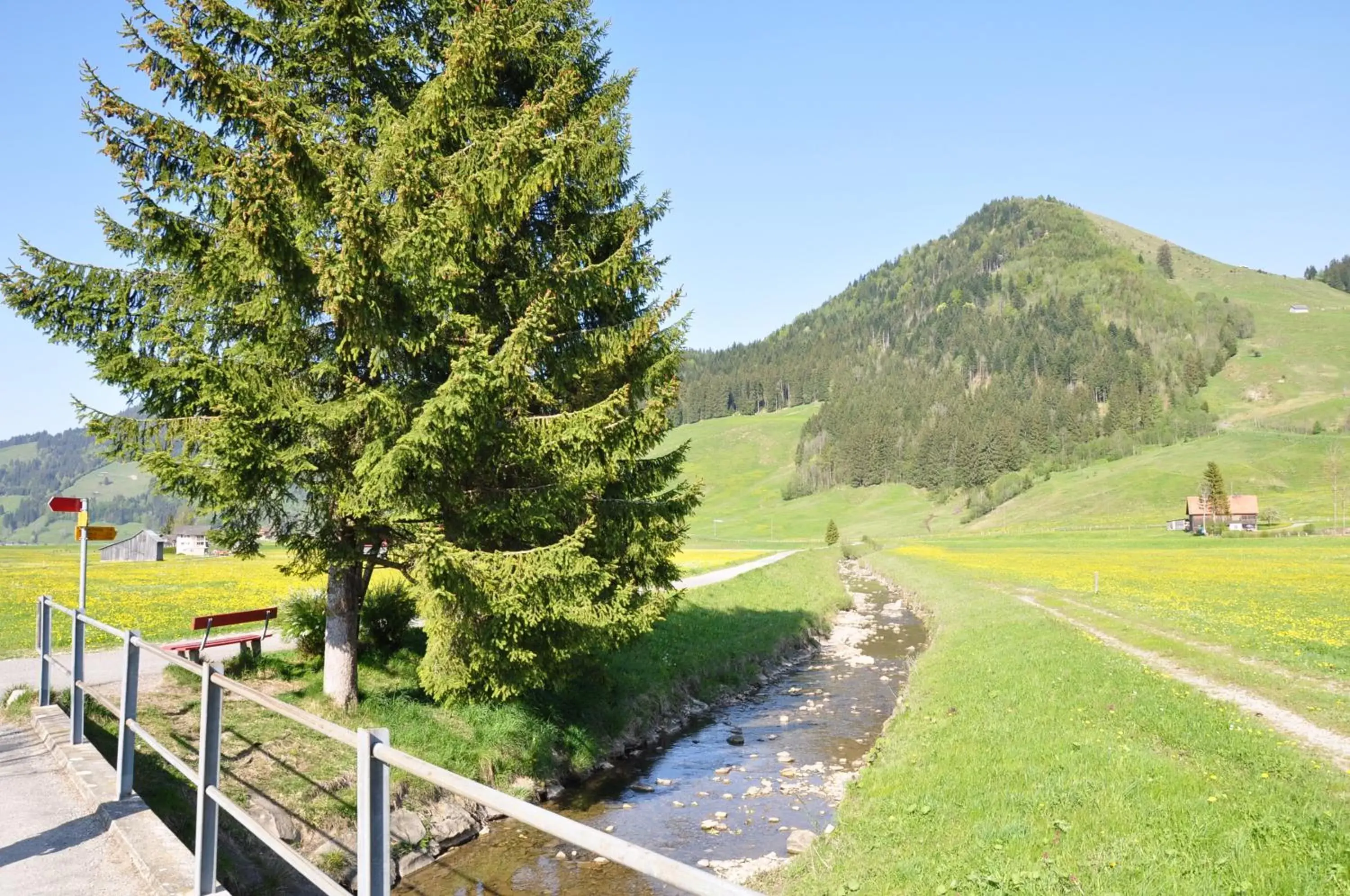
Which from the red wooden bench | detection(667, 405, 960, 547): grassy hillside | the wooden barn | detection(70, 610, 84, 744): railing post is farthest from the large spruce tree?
detection(667, 405, 960, 547): grassy hillside

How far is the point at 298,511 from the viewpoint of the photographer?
13109 millimetres

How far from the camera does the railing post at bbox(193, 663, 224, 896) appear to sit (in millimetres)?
5945

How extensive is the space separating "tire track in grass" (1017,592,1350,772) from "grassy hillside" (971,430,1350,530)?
329 ft

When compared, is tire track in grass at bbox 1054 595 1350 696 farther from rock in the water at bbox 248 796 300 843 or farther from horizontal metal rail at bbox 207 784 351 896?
horizontal metal rail at bbox 207 784 351 896

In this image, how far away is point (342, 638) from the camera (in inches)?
551

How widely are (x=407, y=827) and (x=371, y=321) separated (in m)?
7.51

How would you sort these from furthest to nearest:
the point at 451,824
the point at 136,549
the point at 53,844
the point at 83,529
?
1. the point at 136,549
2. the point at 451,824
3. the point at 83,529
4. the point at 53,844

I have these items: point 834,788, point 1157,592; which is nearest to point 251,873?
point 834,788

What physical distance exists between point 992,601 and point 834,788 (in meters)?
23.4

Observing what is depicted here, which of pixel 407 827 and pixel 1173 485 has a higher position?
pixel 1173 485

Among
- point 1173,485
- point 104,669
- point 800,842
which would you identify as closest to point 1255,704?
point 800,842

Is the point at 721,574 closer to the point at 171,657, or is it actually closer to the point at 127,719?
the point at 127,719

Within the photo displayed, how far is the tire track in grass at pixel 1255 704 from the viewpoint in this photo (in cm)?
1333

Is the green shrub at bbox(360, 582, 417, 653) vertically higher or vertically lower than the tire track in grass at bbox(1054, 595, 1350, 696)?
higher
